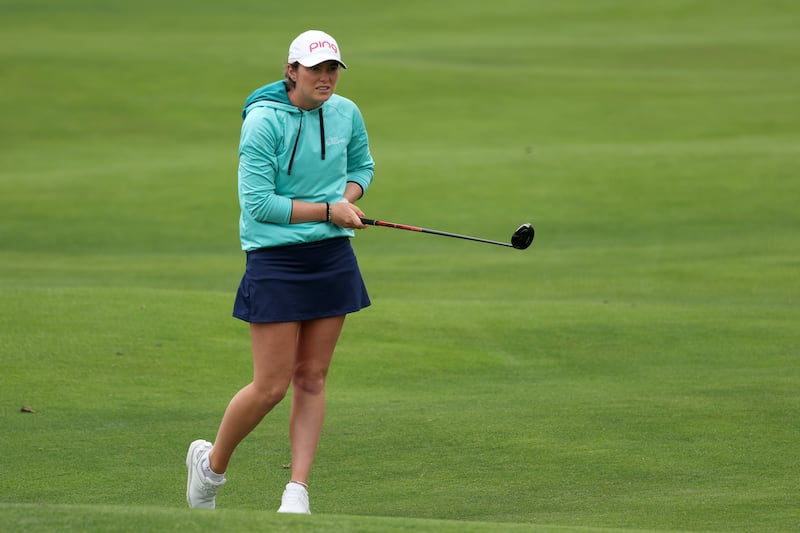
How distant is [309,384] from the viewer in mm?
5977

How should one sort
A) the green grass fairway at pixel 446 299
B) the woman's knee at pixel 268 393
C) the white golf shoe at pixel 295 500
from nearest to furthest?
1. the white golf shoe at pixel 295 500
2. the woman's knee at pixel 268 393
3. the green grass fairway at pixel 446 299

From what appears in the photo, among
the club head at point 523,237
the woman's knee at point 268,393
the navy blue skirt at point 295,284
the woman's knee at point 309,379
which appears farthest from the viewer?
the club head at point 523,237

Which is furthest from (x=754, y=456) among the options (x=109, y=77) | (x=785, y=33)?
(x=785, y=33)

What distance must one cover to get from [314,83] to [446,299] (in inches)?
293

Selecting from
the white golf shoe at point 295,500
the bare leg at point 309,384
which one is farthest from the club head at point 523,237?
the white golf shoe at point 295,500

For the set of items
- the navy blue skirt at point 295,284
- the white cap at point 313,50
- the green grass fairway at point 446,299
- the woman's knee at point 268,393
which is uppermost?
the white cap at point 313,50

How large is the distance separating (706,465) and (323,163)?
2585 millimetres

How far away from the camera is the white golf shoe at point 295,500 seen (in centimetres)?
561

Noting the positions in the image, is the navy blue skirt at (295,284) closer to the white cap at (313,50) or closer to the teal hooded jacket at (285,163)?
the teal hooded jacket at (285,163)

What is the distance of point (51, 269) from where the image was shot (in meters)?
15.1

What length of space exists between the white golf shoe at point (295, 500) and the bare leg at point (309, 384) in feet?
0.43

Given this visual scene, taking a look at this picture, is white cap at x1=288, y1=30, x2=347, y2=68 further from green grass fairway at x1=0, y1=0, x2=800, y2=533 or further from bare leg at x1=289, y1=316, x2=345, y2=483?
green grass fairway at x1=0, y1=0, x2=800, y2=533

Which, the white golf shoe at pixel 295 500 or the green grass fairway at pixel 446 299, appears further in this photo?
the green grass fairway at pixel 446 299

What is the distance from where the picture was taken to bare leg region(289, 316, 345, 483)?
5.88 m
